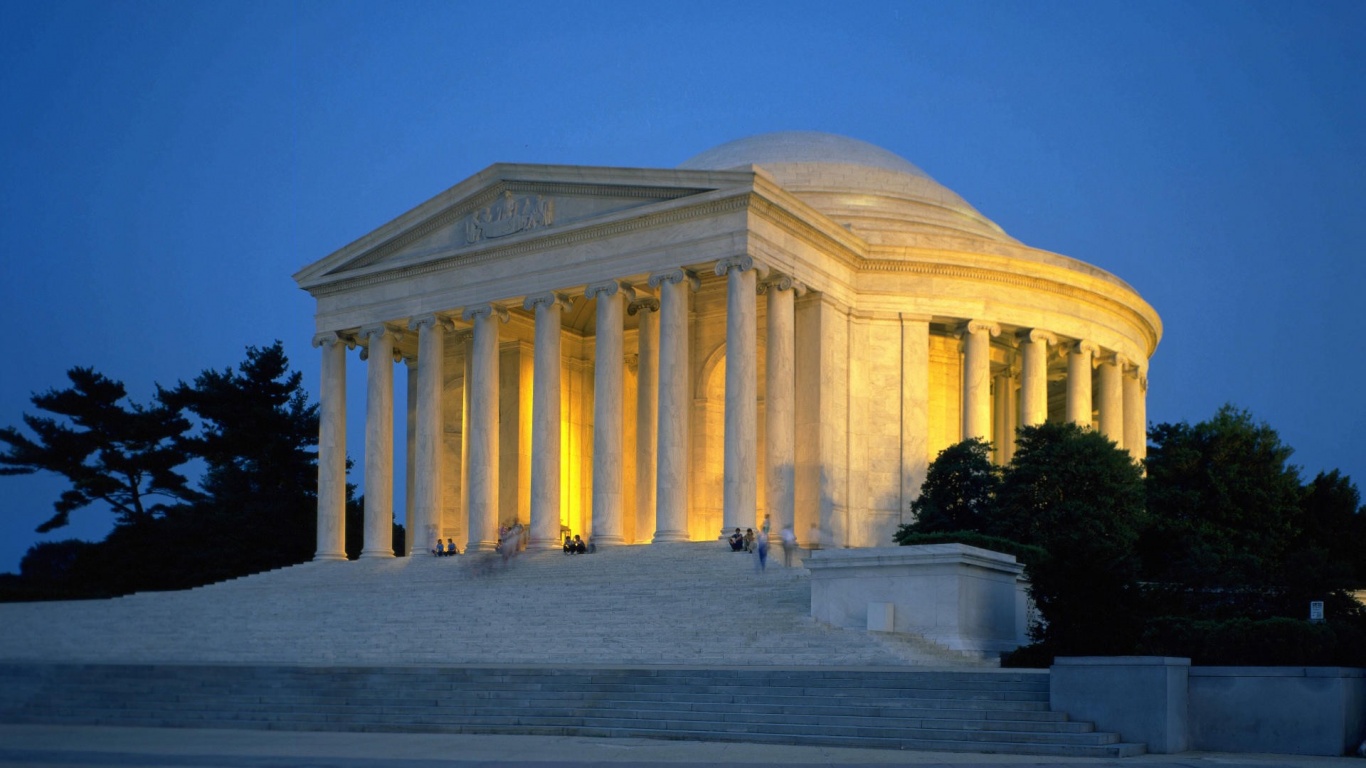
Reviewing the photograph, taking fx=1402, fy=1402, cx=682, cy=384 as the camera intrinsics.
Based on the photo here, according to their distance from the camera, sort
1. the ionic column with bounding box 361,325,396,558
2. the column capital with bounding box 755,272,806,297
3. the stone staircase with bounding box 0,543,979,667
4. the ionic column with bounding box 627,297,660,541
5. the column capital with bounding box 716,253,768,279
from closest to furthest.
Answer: the stone staircase with bounding box 0,543,979,667 < the column capital with bounding box 716,253,768,279 < the column capital with bounding box 755,272,806,297 < the ionic column with bounding box 627,297,660,541 < the ionic column with bounding box 361,325,396,558

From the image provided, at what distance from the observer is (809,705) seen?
23.7m

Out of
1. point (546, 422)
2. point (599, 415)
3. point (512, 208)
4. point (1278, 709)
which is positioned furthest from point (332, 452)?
point (1278, 709)

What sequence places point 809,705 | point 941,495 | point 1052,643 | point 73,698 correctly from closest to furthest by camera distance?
point 809,705 < point 1052,643 < point 73,698 < point 941,495

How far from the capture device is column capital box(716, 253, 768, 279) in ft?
148

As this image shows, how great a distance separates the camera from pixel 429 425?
54188 millimetres

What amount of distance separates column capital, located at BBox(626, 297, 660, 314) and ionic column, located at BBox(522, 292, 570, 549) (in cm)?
233

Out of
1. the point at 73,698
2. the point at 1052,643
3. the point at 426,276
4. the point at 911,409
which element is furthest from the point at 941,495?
the point at 73,698

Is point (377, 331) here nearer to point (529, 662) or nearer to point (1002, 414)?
point (529, 662)

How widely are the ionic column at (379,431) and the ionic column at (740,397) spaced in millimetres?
16835

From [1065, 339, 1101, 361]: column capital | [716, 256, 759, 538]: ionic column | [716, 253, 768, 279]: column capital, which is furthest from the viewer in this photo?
[1065, 339, 1101, 361]: column capital

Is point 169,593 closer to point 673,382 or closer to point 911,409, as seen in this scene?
point 673,382

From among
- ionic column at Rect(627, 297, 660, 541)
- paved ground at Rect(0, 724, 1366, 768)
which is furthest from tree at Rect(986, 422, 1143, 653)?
paved ground at Rect(0, 724, 1366, 768)

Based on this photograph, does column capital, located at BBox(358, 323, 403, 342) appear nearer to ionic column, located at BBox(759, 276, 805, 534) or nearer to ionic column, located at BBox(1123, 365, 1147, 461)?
ionic column, located at BBox(759, 276, 805, 534)

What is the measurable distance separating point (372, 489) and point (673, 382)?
1586 centimetres
